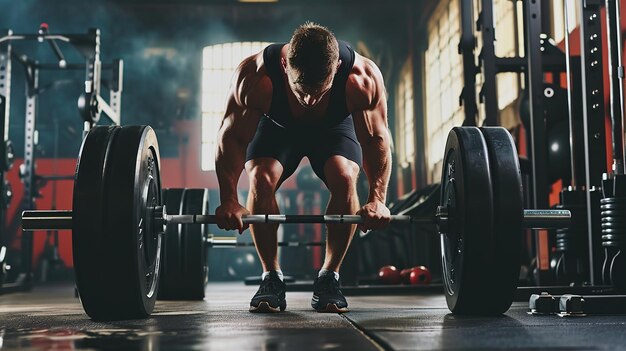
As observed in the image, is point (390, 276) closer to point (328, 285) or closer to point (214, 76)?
point (328, 285)

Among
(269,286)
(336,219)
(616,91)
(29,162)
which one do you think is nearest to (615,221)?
(616,91)

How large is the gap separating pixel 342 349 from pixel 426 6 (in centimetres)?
775

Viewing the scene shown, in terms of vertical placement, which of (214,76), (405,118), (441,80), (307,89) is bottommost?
(307,89)

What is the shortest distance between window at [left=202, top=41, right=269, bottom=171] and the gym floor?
834 cm

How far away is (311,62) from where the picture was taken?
1979 mm

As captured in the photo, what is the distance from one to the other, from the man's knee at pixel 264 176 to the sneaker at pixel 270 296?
0.85ft

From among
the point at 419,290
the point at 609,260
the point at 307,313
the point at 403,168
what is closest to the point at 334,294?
the point at 307,313

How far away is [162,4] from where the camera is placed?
32.5 feet

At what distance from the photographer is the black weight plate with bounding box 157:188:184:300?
308 cm

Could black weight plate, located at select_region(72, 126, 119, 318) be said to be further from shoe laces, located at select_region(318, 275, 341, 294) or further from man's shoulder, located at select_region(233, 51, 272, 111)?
shoe laces, located at select_region(318, 275, 341, 294)

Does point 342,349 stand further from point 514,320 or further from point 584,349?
point 514,320

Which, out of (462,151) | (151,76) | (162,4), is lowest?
(462,151)

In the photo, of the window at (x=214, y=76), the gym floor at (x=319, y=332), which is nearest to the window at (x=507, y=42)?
the gym floor at (x=319, y=332)

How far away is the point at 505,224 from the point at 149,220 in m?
0.91
